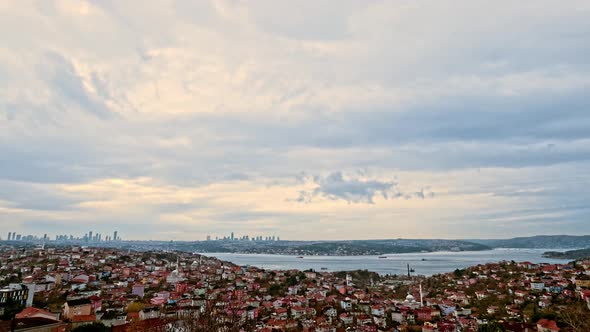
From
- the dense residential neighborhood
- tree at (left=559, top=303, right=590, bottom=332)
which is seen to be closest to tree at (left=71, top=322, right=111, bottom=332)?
the dense residential neighborhood

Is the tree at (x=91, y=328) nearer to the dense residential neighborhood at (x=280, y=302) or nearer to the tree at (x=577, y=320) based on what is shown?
the dense residential neighborhood at (x=280, y=302)

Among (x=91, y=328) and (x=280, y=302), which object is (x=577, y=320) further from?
(x=280, y=302)

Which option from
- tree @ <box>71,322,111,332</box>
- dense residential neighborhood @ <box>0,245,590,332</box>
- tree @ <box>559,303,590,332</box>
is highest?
tree @ <box>559,303,590,332</box>

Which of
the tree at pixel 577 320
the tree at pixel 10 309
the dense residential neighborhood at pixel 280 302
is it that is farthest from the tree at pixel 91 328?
the tree at pixel 577 320

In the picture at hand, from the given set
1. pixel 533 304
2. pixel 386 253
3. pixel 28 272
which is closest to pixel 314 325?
pixel 533 304

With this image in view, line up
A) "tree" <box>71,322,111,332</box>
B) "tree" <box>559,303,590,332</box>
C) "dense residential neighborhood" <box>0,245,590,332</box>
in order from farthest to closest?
"dense residential neighborhood" <box>0,245,590,332</box> < "tree" <box>71,322,111,332</box> < "tree" <box>559,303,590,332</box>

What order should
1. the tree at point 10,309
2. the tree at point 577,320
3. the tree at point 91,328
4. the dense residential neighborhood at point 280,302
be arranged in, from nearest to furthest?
the tree at point 577,320, the tree at point 91,328, the dense residential neighborhood at point 280,302, the tree at point 10,309

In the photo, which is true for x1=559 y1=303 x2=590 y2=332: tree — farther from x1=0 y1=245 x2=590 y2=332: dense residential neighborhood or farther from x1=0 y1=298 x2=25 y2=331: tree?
x1=0 y1=298 x2=25 y2=331: tree

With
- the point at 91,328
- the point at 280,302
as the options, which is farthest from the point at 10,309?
the point at 280,302

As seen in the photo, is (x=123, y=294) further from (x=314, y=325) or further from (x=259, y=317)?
(x=314, y=325)

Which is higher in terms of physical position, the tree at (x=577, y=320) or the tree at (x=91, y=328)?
the tree at (x=577, y=320)
